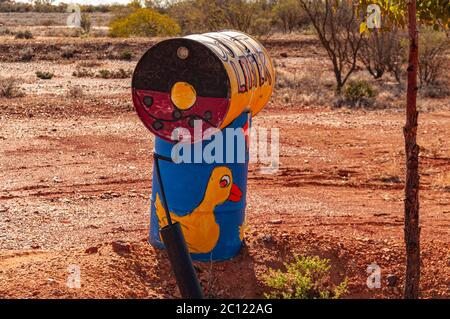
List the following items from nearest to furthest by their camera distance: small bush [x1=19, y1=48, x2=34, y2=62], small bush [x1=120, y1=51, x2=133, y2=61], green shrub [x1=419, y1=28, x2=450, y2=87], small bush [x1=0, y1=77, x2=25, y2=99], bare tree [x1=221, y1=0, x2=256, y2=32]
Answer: small bush [x1=0, y1=77, x2=25, y2=99] < green shrub [x1=419, y1=28, x2=450, y2=87] < small bush [x1=19, y1=48, x2=34, y2=62] < small bush [x1=120, y1=51, x2=133, y2=61] < bare tree [x1=221, y1=0, x2=256, y2=32]


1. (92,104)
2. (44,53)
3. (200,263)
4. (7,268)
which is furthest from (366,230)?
(44,53)

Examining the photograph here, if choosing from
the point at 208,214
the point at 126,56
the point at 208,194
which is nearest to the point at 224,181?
the point at 208,194

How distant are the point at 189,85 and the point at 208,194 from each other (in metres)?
0.89

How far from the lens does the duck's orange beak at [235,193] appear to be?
631 cm

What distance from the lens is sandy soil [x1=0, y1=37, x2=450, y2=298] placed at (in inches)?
241

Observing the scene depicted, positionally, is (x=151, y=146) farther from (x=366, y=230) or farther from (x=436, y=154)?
(x=366, y=230)

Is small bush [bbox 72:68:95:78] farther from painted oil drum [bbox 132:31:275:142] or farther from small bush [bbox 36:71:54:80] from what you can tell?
painted oil drum [bbox 132:31:275:142]

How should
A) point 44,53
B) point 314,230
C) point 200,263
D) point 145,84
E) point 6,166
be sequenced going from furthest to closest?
point 44,53 → point 6,166 → point 314,230 → point 200,263 → point 145,84

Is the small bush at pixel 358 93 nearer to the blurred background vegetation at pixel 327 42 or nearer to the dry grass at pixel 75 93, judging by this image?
the blurred background vegetation at pixel 327 42

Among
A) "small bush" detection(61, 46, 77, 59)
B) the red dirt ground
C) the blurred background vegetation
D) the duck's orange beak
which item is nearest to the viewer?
the red dirt ground

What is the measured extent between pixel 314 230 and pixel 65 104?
10.5 m

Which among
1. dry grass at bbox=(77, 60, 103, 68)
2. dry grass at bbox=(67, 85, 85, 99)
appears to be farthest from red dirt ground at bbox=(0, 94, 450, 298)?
dry grass at bbox=(77, 60, 103, 68)

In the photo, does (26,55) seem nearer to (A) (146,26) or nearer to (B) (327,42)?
(A) (146,26)

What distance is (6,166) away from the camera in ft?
36.0
